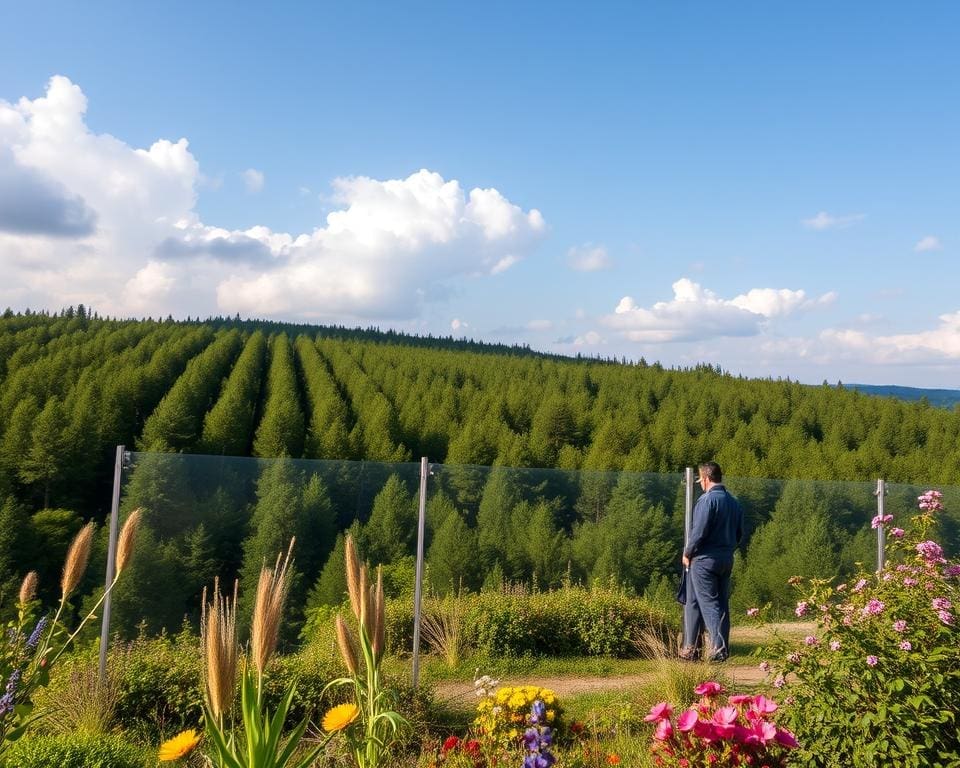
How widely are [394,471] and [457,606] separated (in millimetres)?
1488

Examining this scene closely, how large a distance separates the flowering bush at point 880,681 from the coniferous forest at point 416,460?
435cm

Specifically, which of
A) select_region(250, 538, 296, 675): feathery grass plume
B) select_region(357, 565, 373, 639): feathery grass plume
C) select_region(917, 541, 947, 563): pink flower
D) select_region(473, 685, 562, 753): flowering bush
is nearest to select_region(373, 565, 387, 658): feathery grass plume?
select_region(357, 565, 373, 639): feathery grass plume

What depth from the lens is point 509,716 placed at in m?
4.41

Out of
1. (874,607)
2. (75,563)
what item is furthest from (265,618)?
(874,607)

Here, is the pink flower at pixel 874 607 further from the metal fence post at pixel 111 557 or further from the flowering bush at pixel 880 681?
the metal fence post at pixel 111 557

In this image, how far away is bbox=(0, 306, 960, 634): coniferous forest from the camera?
22.4ft

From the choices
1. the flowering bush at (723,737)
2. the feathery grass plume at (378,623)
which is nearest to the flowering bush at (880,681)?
the flowering bush at (723,737)

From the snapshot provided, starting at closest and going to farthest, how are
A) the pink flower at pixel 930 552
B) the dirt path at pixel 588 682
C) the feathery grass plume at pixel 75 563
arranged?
the feathery grass plume at pixel 75 563 → the pink flower at pixel 930 552 → the dirt path at pixel 588 682

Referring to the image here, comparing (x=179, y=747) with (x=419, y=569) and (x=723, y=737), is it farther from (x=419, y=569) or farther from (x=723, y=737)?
(x=419, y=569)

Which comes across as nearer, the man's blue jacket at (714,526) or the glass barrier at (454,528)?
the glass barrier at (454,528)

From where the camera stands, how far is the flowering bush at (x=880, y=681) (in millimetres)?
3229

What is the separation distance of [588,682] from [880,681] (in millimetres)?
3962

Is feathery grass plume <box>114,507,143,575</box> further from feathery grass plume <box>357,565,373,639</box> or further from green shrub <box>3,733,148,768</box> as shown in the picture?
green shrub <box>3,733,148,768</box>

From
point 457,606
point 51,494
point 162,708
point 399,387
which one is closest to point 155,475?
point 162,708
